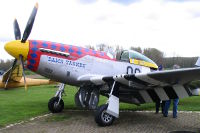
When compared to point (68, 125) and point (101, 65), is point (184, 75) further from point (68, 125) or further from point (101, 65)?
point (68, 125)

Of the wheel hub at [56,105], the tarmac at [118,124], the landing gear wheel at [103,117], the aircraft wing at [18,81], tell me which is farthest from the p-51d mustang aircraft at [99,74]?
the aircraft wing at [18,81]

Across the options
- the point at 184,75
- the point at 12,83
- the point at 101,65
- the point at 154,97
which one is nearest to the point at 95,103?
the point at 101,65

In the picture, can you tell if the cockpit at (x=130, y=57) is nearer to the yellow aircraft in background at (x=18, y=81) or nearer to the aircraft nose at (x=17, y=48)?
the aircraft nose at (x=17, y=48)

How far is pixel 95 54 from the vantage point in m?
8.68

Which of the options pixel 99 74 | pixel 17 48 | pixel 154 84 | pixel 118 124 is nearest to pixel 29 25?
pixel 17 48

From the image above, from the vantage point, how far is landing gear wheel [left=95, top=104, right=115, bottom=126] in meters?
7.14

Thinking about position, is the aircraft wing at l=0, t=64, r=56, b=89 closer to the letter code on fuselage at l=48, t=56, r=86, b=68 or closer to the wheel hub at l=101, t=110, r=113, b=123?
the letter code on fuselage at l=48, t=56, r=86, b=68

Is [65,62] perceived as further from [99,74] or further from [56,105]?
[56,105]

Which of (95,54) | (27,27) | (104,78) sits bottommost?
(104,78)

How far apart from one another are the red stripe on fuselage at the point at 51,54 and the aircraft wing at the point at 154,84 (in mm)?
909

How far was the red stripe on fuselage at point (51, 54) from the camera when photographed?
7922mm

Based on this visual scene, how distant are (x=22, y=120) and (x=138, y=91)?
3899 millimetres

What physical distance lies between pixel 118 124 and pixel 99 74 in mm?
1859

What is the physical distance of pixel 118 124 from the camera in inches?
297
